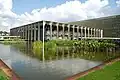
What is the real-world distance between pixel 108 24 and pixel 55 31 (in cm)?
2276

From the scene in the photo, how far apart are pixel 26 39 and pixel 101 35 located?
1353 inches

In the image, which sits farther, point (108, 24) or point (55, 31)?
point (108, 24)

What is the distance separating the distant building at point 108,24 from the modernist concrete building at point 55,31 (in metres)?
2.93

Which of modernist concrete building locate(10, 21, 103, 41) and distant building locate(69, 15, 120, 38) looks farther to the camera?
distant building locate(69, 15, 120, 38)

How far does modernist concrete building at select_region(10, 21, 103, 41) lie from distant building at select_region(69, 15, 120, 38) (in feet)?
9.61

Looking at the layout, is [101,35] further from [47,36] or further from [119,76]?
[119,76]

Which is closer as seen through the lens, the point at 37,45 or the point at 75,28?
Answer: the point at 37,45

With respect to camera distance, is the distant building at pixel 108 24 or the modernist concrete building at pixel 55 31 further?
the distant building at pixel 108 24

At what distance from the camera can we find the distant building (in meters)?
74.0

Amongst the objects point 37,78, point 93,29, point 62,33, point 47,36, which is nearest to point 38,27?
point 47,36

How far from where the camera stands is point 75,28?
3022 inches

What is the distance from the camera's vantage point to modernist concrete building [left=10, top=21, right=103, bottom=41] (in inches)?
2579

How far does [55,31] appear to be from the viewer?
73438 millimetres

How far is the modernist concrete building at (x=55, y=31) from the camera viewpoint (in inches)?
2579
